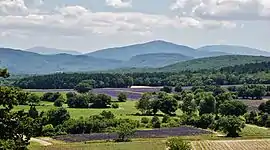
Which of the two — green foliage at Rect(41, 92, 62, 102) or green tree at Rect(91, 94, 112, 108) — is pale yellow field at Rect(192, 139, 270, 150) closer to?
green tree at Rect(91, 94, 112, 108)

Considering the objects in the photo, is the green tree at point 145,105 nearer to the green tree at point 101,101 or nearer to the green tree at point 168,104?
the green tree at point 168,104

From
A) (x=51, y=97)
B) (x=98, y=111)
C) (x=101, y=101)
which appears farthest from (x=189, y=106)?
(x=51, y=97)

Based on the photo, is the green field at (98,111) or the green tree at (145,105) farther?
the green tree at (145,105)

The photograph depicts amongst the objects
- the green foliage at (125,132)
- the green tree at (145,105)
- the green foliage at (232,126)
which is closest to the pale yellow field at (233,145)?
the green foliage at (232,126)

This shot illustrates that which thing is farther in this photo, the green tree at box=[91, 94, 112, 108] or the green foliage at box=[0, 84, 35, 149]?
the green tree at box=[91, 94, 112, 108]

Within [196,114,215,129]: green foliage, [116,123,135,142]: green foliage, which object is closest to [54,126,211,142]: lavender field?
[116,123,135,142]: green foliage

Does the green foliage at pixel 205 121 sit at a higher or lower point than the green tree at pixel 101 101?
lower

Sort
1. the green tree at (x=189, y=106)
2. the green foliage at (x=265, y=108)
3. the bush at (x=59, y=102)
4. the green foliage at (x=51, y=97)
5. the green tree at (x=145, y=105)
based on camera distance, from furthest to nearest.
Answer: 1. the green foliage at (x=51, y=97)
2. the bush at (x=59, y=102)
3. the green tree at (x=145, y=105)
4. the green tree at (x=189, y=106)
5. the green foliage at (x=265, y=108)

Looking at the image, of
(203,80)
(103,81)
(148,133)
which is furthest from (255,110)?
(103,81)

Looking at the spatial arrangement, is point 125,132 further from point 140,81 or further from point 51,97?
point 140,81
